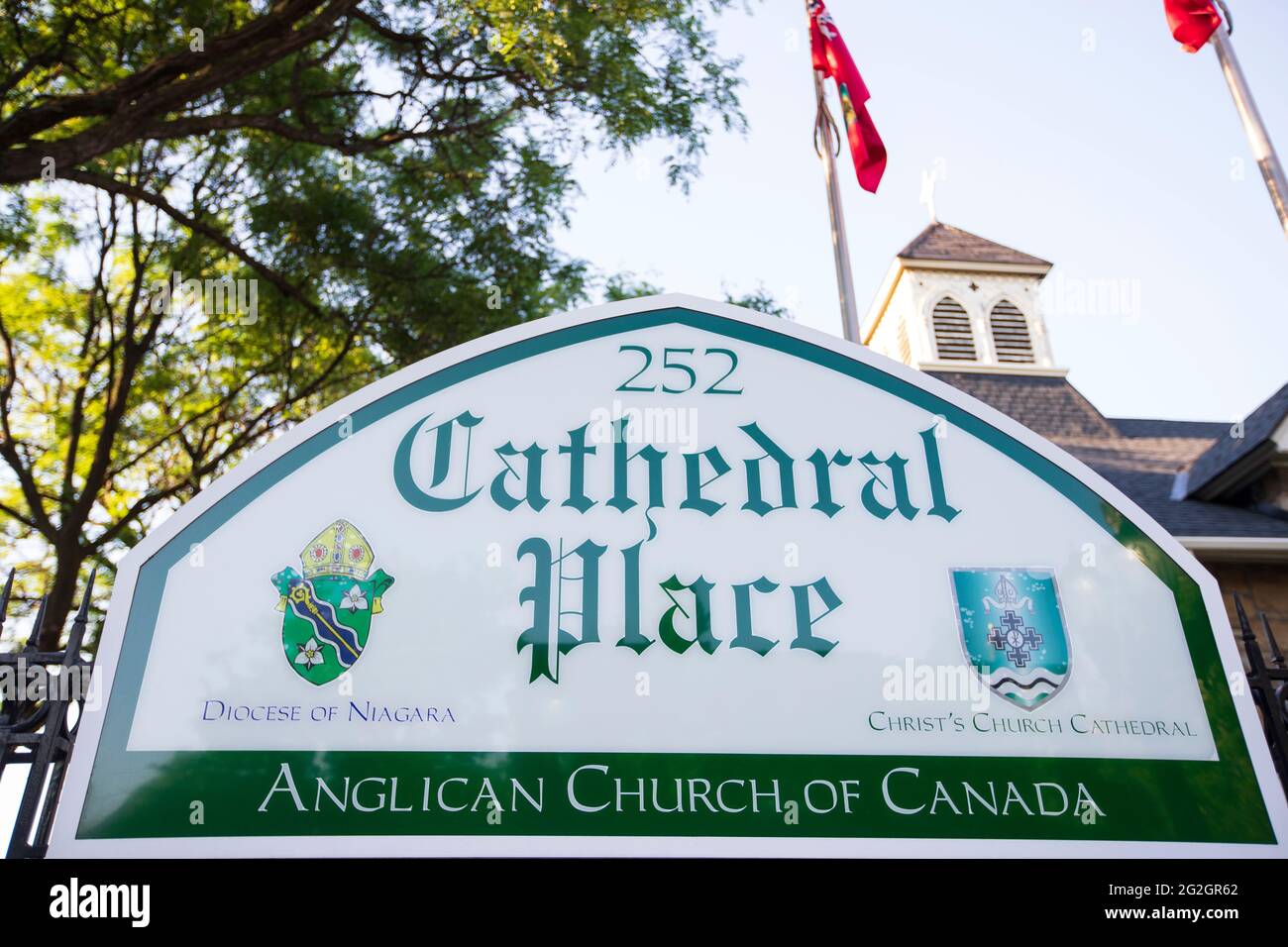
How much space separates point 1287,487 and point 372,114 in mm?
9371

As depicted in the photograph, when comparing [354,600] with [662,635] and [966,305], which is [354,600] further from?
[966,305]

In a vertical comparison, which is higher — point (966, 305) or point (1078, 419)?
point (966, 305)

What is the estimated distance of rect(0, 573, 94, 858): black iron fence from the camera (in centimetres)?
327

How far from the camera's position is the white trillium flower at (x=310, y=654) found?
356 centimetres

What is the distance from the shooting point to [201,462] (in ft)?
38.9

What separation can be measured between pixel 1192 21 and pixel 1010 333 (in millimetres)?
7307

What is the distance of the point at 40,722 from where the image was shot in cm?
338

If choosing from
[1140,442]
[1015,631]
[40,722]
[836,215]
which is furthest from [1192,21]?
[40,722]

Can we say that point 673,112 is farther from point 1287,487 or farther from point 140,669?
point 140,669

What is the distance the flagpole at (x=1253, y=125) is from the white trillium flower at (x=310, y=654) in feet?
24.7

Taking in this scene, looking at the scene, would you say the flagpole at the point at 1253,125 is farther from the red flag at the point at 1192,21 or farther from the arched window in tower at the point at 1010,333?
the arched window in tower at the point at 1010,333

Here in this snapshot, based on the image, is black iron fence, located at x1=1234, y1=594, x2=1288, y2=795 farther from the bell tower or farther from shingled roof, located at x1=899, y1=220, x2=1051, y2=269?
shingled roof, located at x1=899, y1=220, x2=1051, y2=269

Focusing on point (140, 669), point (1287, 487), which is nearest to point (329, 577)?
point (140, 669)

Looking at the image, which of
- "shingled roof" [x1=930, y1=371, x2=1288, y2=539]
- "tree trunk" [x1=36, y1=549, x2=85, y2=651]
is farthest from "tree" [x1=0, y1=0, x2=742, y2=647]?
"shingled roof" [x1=930, y1=371, x2=1288, y2=539]
